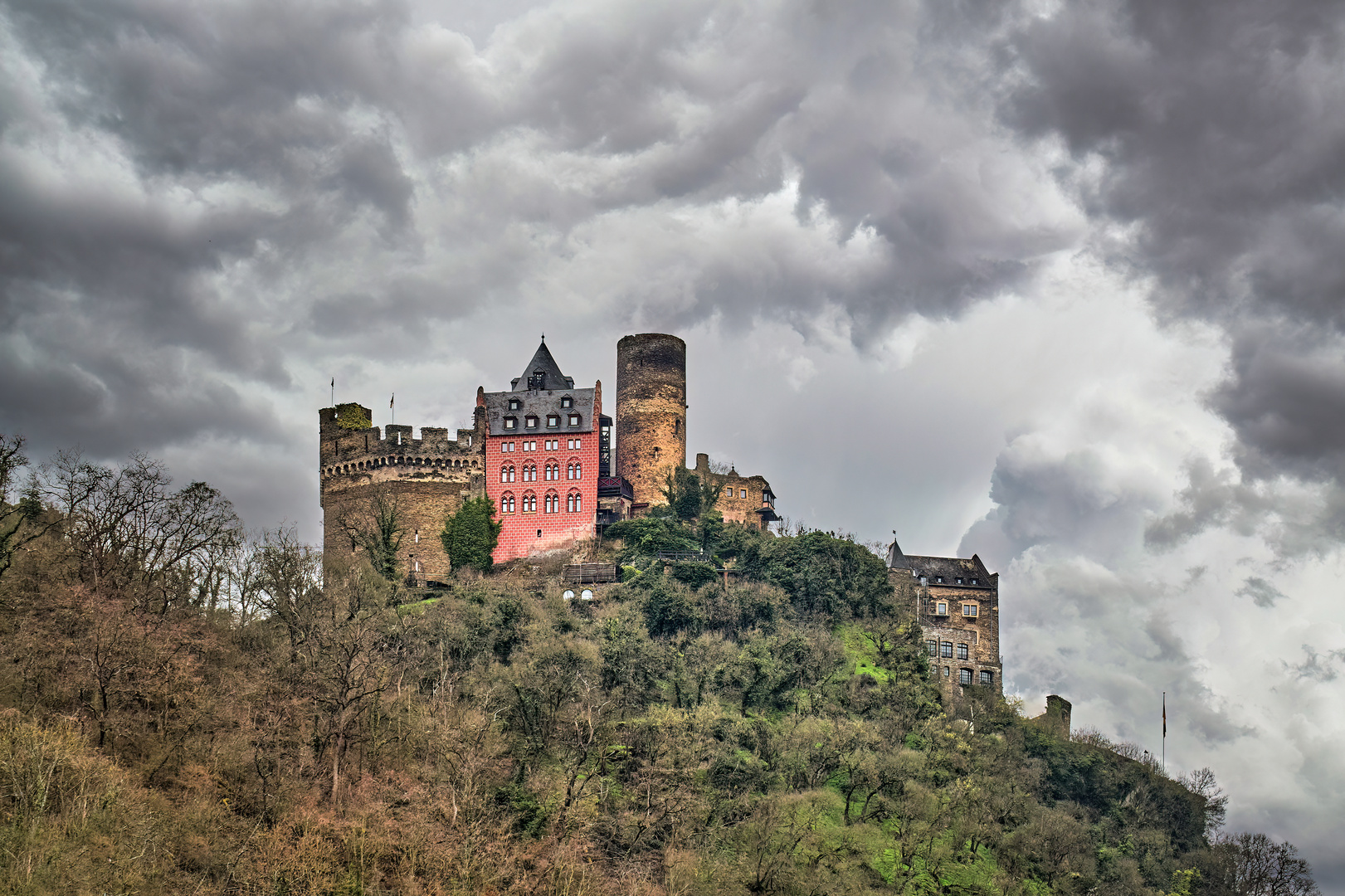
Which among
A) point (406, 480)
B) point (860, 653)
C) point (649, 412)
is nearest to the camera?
point (860, 653)

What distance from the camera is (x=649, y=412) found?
80125mm

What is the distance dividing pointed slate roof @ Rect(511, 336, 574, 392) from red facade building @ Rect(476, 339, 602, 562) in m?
0.87

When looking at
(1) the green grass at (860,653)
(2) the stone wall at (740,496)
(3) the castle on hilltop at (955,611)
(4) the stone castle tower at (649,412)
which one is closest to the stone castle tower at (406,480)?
(4) the stone castle tower at (649,412)

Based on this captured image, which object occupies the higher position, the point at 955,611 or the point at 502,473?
the point at 502,473

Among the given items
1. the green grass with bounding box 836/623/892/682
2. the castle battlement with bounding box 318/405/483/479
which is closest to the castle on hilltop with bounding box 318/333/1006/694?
the castle battlement with bounding box 318/405/483/479

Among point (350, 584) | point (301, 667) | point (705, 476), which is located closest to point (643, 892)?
point (301, 667)

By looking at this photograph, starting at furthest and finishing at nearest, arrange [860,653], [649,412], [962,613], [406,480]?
1. [962,613]
2. [649,412]
3. [406,480]
4. [860,653]

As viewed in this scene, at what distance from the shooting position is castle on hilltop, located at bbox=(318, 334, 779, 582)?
75.0 meters

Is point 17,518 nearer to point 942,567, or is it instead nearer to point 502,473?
point 502,473

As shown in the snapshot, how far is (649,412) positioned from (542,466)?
841 cm

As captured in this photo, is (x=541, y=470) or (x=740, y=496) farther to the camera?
(x=740, y=496)

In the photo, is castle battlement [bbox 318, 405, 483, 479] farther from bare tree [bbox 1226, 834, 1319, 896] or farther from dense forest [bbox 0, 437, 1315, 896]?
bare tree [bbox 1226, 834, 1319, 896]

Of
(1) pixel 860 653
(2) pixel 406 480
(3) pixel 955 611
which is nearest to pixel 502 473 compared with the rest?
(2) pixel 406 480

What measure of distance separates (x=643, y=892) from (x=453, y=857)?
7.58m
